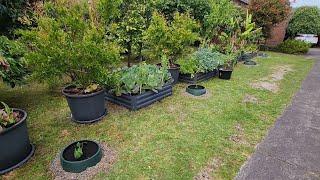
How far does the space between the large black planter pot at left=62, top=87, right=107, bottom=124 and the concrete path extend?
265 centimetres

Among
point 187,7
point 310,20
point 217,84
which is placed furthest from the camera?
point 310,20

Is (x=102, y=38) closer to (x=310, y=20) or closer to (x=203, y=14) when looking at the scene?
(x=203, y=14)

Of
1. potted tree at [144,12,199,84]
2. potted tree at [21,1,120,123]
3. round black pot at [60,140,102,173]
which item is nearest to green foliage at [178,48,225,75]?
potted tree at [144,12,199,84]

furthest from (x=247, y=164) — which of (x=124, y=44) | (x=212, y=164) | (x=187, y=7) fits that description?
(x=187, y=7)

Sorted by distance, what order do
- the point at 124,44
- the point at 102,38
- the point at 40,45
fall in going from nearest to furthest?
the point at 40,45
the point at 102,38
the point at 124,44

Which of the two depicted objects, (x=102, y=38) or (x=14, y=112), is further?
(x=102, y=38)

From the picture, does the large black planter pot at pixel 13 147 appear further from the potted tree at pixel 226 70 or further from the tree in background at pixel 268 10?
the tree in background at pixel 268 10

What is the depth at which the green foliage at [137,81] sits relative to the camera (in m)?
4.96

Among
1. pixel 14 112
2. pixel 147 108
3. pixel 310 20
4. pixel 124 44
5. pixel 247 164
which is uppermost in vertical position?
pixel 310 20

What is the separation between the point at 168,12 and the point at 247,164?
8090 millimetres

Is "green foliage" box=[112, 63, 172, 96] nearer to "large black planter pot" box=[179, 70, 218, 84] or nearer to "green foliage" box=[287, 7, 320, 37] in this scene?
"large black planter pot" box=[179, 70, 218, 84]

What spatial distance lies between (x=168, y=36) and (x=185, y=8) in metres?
4.17

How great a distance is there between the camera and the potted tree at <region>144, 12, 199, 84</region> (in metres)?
6.49

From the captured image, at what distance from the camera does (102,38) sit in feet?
13.9
